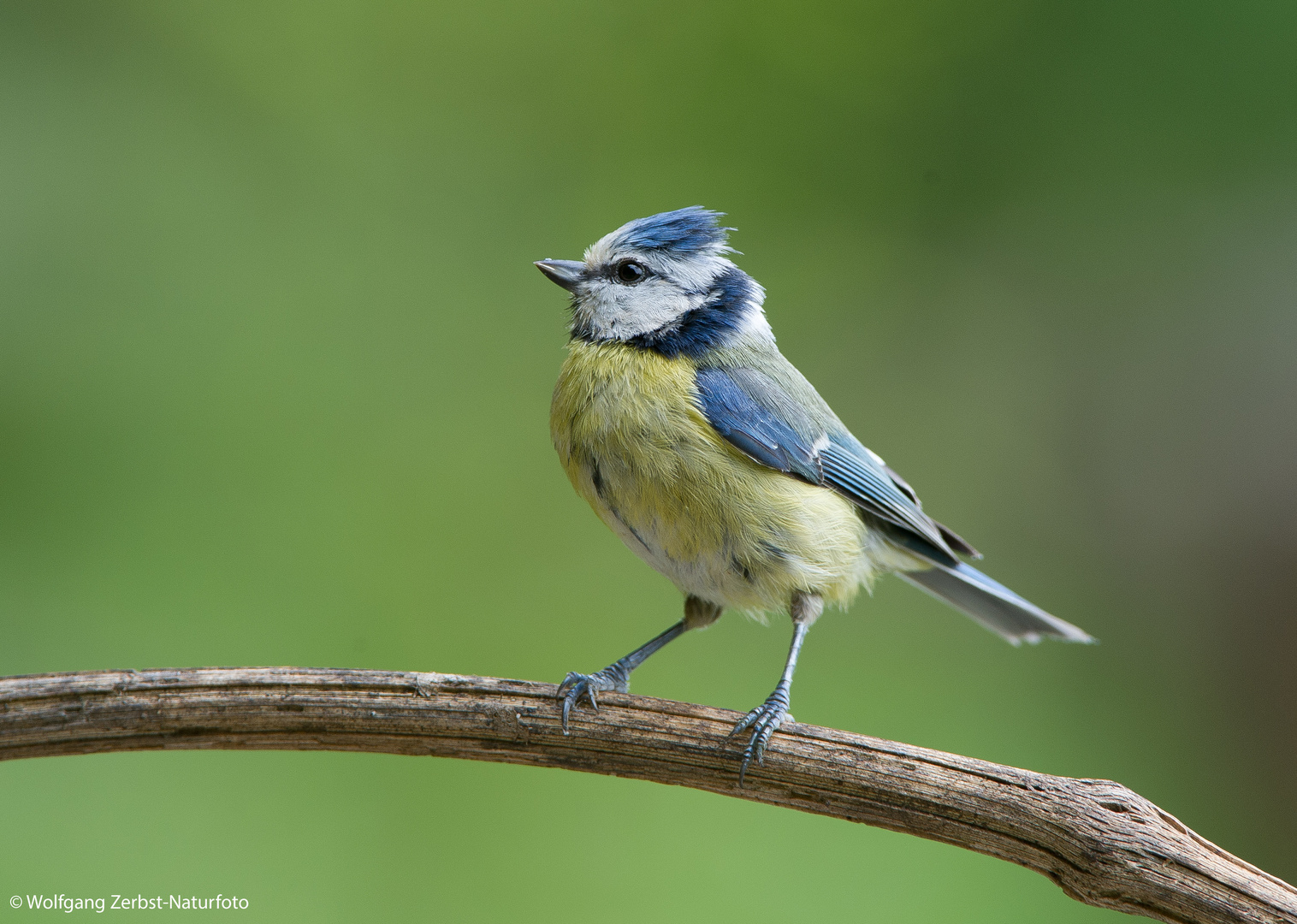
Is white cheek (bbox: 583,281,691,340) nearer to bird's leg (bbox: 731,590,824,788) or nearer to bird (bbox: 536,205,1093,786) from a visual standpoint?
bird (bbox: 536,205,1093,786)

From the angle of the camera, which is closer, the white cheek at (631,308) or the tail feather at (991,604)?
the white cheek at (631,308)

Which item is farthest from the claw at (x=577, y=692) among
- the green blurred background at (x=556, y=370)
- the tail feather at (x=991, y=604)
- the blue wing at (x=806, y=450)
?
the green blurred background at (x=556, y=370)

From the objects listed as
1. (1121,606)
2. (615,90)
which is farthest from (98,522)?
(1121,606)

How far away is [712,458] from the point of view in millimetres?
1659

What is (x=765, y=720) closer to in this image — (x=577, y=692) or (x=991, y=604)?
(x=577, y=692)

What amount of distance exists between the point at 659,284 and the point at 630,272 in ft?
0.20

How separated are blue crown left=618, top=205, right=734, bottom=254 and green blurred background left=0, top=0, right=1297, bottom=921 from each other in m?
0.98

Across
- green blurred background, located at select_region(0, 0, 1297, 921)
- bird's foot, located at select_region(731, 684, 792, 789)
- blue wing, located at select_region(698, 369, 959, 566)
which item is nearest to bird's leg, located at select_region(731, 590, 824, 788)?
bird's foot, located at select_region(731, 684, 792, 789)

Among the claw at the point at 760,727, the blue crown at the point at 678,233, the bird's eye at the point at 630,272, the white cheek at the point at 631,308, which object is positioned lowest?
the claw at the point at 760,727

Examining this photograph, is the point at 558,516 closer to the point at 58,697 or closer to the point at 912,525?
the point at 912,525

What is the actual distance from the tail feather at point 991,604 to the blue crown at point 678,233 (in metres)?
0.83

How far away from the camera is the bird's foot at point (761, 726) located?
1514mm

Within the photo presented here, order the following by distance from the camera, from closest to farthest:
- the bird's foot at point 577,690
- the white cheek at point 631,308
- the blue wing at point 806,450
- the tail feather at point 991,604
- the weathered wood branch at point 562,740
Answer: the weathered wood branch at point 562,740 < the bird's foot at point 577,690 < the blue wing at point 806,450 < the white cheek at point 631,308 < the tail feather at point 991,604

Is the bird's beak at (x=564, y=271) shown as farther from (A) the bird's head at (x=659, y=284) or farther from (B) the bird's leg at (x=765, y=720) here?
(B) the bird's leg at (x=765, y=720)
